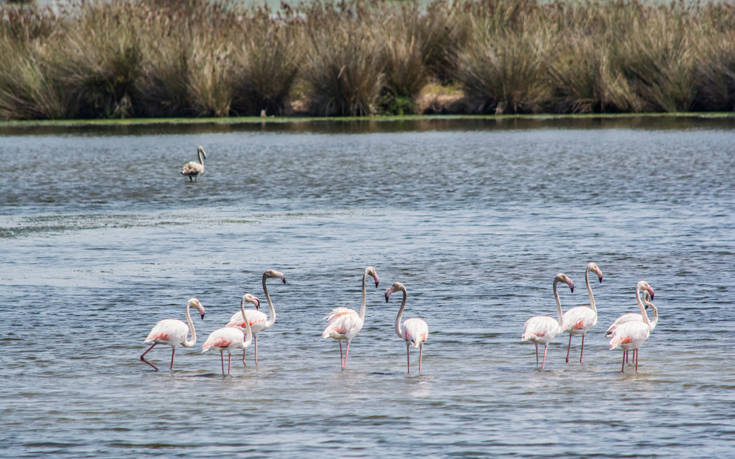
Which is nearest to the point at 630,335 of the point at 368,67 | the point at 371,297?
the point at 371,297

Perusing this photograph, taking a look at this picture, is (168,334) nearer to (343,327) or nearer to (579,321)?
(343,327)

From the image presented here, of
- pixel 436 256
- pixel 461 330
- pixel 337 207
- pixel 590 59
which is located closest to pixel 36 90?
pixel 590 59

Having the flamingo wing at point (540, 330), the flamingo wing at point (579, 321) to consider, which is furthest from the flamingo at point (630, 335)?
the flamingo wing at point (540, 330)

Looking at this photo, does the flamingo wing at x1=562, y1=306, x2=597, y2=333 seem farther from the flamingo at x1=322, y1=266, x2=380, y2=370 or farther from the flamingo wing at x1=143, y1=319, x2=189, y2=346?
the flamingo wing at x1=143, y1=319, x2=189, y2=346

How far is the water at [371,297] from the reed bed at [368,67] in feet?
27.5

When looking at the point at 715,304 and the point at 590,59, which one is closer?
the point at 715,304

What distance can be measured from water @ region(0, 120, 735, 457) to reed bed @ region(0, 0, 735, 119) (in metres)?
8.39

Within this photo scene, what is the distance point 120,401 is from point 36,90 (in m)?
25.5

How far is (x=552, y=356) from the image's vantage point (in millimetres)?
8633

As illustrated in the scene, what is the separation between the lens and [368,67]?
30844 millimetres

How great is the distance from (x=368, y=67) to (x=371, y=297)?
20.4 meters

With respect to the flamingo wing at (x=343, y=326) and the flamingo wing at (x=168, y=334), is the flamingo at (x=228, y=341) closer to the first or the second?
the flamingo wing at (x=168, y=334)

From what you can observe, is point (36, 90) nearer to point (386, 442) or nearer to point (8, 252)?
point (8, 252)

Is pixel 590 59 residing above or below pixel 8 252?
above
